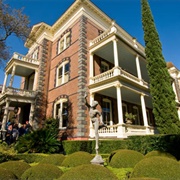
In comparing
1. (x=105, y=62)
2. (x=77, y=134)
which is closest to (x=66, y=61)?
(x=105, y=62)

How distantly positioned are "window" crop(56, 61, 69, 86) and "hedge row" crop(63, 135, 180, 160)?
22.9 feet

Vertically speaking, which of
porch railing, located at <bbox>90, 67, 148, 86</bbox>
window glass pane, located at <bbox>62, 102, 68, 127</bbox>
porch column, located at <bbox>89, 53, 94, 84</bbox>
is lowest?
window glass pane, located at <bbox>62, 102, 68, 127</bbox>

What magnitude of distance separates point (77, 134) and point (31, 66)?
1052 centimetres

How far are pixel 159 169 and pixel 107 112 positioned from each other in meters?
10.9

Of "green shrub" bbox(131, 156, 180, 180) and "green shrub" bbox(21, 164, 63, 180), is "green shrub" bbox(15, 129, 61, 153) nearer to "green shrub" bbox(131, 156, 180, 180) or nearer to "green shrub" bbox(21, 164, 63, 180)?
"green shrub" bbox(21, 164, 63, 180)

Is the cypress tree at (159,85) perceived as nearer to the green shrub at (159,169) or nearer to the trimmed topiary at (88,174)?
the green shrub at (159,169)

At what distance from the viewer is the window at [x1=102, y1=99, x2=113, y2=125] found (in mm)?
13867

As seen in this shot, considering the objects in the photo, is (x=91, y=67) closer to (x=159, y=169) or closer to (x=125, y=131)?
(x=125, y=131)

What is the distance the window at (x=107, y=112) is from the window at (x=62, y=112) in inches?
141

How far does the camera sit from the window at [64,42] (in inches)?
670

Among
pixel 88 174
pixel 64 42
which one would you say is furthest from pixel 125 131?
pixel 64 42

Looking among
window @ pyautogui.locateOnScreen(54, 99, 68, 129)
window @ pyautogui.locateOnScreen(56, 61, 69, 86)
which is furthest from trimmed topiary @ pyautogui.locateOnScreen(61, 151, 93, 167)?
window @ pyautogui.locateOnScreen(56, 61, 69, 86)

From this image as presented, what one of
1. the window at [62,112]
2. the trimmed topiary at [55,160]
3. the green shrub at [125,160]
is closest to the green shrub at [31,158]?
the trimmed topiary at [55,160]

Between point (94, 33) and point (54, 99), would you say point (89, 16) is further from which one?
point (54, 99)
